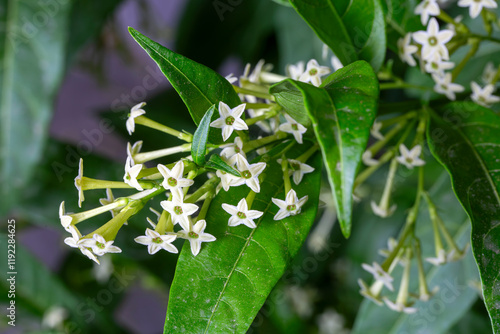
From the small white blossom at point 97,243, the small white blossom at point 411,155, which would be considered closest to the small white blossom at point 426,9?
the small white blossom at point 411,155

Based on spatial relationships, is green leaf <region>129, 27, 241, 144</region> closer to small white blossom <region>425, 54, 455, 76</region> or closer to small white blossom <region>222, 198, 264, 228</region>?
small white blossom <region>222, 198, 264, 228</region>

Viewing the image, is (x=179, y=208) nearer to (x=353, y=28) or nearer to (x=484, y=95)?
A: (x=353, y=28)

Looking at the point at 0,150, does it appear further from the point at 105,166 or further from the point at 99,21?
the point at 99,21

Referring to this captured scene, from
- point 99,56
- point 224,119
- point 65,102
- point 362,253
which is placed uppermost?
point 224,119

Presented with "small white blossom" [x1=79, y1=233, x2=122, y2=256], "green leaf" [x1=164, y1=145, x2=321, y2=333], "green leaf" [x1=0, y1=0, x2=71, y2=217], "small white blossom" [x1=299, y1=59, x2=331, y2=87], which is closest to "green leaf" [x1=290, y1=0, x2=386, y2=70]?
"small white blossom" [x1=299, y1=59, x2=331, y2=87]

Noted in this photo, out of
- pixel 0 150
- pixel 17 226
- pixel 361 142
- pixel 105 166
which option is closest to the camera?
pixel 361 142

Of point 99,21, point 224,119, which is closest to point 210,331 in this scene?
point 224,119

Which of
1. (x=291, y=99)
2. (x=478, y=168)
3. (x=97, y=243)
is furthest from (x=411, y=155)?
(x=97, y=243)
